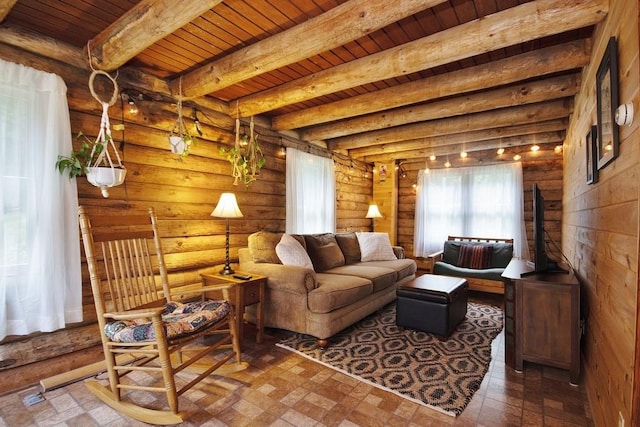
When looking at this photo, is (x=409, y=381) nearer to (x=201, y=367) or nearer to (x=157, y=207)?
(x=201, y=367)

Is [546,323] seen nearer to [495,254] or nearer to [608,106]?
[608,106]

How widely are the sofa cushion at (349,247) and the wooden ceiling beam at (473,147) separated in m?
1.98

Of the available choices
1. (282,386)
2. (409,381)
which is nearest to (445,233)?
(409,381)

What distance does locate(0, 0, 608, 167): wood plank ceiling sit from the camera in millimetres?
1885

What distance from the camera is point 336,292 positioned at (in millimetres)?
2744

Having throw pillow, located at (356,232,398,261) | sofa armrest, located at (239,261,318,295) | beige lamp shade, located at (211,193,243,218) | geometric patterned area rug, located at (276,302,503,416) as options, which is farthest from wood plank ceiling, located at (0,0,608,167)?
geometric patterned area rug, located at (276,302,503,416)

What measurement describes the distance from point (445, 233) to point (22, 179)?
223 inches

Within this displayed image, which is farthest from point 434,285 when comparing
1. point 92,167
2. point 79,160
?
point 79,160

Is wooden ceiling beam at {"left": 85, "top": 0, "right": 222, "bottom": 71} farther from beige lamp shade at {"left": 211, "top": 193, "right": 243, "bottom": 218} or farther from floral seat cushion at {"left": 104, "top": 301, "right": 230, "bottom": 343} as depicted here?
floral seat cushion at {"left": 104, "top": 301, "right": 230, "bottom": 343}

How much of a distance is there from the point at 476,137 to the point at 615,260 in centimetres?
333

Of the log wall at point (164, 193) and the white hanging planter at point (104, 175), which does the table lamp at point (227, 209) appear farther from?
the white hanging planter at point (104, 175)

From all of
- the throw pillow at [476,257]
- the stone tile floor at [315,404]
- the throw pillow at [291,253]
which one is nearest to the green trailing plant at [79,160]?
the stone tile floor at [315,404]

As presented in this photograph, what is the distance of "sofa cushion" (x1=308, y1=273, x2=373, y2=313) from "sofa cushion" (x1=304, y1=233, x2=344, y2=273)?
395 mm

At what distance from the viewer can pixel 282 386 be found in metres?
2.09
